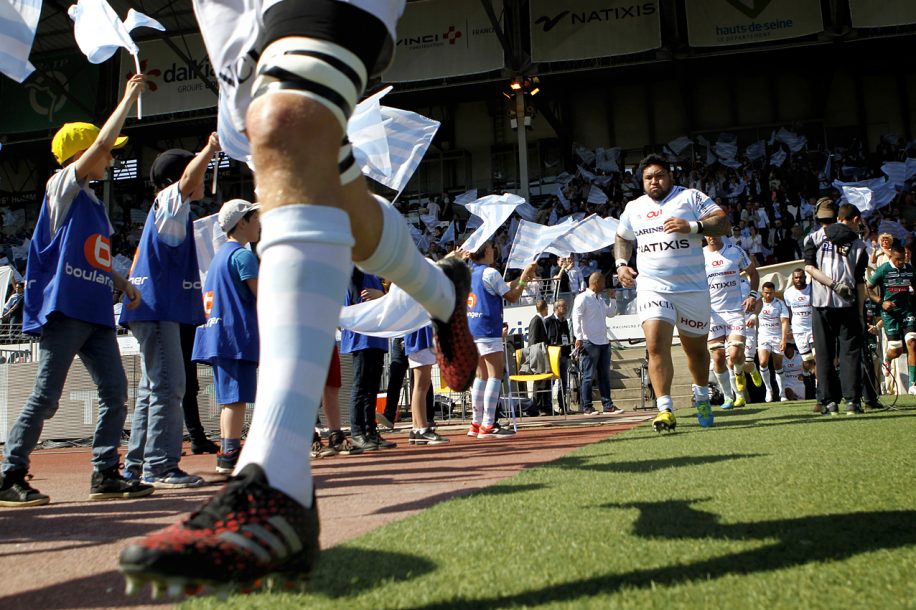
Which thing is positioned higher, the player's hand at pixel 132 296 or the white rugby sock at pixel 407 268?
the player's hand at pixel 132 296

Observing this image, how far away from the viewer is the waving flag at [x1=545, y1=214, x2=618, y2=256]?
45.3 feet

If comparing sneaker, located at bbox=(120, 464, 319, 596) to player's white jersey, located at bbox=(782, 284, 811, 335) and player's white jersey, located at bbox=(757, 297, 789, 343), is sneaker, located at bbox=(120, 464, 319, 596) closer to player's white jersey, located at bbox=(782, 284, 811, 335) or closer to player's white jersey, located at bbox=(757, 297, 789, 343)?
player's white jersey, located at bbox=(782, 284, 811, 335)

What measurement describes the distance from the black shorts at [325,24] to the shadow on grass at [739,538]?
3.66 feet

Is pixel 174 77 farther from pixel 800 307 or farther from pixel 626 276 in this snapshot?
pixel 626 276

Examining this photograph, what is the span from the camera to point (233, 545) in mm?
1242

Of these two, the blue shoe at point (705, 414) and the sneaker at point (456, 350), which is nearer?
the sneaker at point (456, 350)

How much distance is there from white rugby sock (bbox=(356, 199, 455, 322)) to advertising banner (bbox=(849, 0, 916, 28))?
2264cm

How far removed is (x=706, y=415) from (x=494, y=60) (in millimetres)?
17953

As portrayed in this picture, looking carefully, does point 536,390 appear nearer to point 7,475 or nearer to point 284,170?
point 7,475

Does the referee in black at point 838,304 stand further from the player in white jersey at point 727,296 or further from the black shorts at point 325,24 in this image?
the black shorts at point 325,24

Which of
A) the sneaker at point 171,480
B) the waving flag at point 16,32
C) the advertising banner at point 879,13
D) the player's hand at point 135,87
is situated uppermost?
the advertising banner at point 879,13

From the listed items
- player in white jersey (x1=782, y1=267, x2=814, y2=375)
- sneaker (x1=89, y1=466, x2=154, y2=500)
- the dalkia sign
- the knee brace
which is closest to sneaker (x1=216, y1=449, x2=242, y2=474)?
sneaker (x1=89, y1=466, x2=154, y2=500)

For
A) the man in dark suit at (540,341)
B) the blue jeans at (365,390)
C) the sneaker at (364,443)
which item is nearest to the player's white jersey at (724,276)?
the man in dark suit at (540,341)

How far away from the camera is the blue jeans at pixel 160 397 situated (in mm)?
4297
